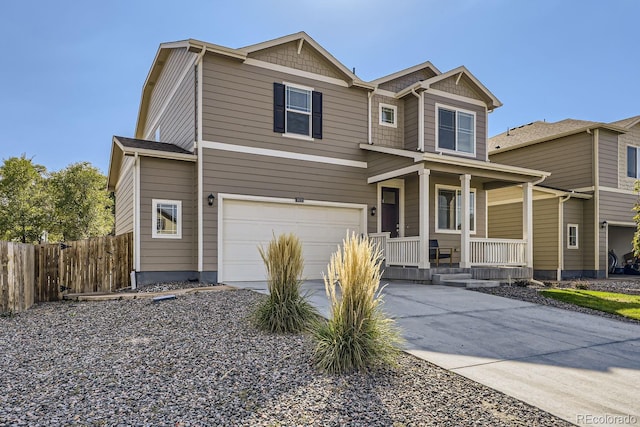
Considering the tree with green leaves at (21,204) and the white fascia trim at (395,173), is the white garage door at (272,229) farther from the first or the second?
the tree with green leaves at (21,204)

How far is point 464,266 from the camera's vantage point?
10.5 meters

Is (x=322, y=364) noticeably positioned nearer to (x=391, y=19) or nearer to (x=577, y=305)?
(x=577, y=305)

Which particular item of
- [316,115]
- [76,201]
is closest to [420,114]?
[316,115]

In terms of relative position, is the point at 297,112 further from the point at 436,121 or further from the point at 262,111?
the point at 436,121

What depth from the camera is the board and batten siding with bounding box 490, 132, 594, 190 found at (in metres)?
15.2

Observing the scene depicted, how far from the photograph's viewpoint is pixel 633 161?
52.6 ft

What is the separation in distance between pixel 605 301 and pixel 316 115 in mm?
7984

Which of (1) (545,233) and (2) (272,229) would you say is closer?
(2) (272,229)

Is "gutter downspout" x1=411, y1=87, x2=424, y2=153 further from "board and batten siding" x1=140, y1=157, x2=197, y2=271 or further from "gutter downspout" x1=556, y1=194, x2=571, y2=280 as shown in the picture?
"board and batten siding" x1=140, y1=157, x2=197, y2=271

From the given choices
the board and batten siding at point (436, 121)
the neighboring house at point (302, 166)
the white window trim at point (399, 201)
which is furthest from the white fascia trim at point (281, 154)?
the board and batten siding at point (436, 121)

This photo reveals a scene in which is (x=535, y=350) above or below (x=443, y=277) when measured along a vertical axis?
below

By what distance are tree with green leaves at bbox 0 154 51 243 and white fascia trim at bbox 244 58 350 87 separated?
17.0 metres

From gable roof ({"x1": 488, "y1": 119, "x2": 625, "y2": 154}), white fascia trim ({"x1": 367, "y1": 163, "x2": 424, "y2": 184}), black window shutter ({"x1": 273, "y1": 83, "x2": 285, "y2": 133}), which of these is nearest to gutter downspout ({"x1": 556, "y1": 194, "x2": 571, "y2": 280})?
gable roof ({"x1": 488, "y1": 119, "x2": 625, "y2": 154})

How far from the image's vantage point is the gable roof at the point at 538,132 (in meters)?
15.1
